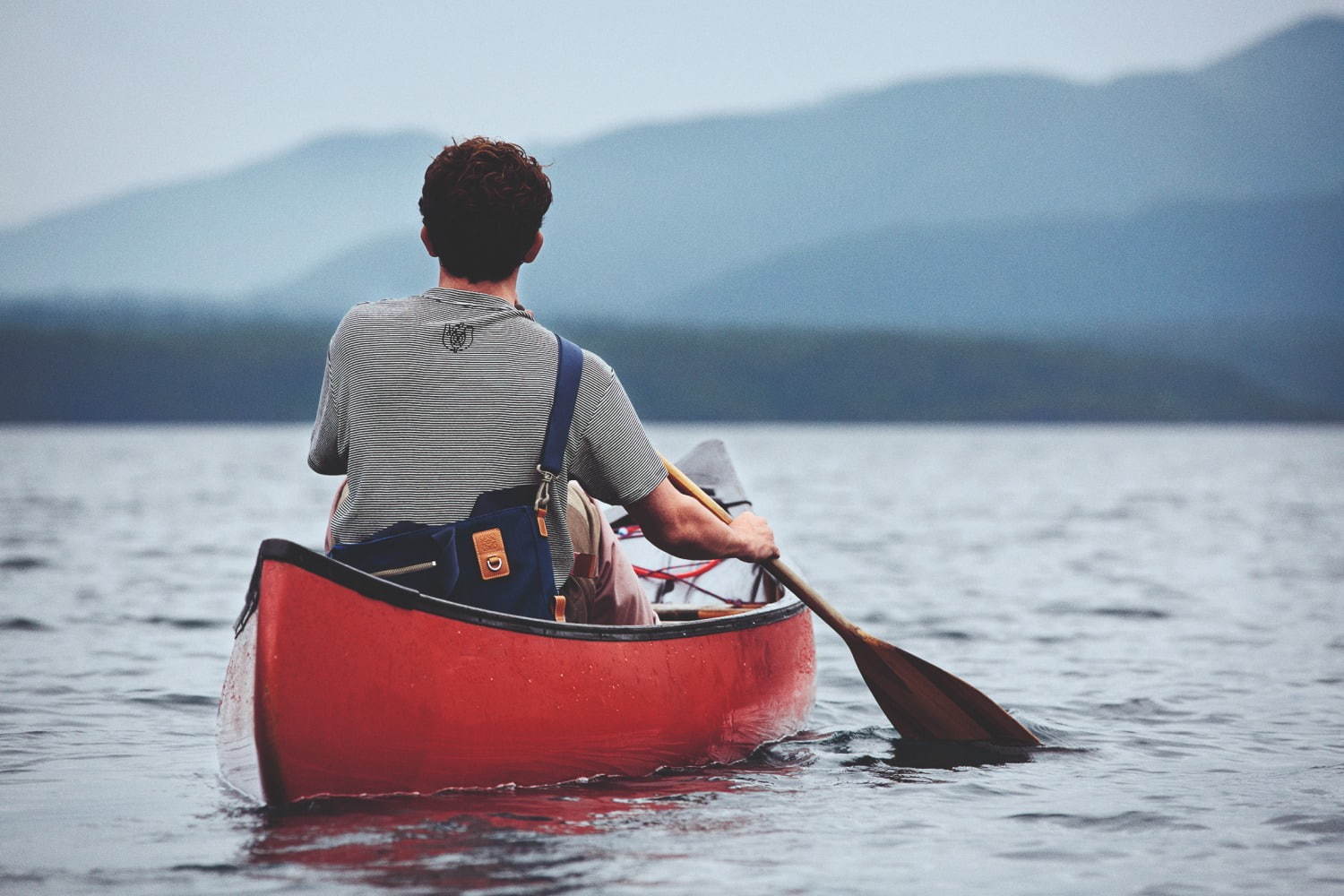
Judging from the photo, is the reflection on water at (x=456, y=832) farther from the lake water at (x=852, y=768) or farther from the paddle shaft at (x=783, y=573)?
the paddle shaft at (x=783, y=573)

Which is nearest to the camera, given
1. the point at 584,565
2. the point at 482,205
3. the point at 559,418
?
the point at 482,205

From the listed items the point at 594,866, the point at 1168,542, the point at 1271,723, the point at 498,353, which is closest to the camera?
the point at 594,866

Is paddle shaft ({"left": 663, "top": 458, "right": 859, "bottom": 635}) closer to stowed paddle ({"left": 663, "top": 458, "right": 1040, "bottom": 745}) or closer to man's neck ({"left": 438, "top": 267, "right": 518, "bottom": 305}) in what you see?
stowed paddle ({"left": 663, "top": 458, "right": 1040, "bottom": 745})

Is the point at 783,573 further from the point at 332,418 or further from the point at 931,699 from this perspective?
the point at 332,418

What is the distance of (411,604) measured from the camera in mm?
5109

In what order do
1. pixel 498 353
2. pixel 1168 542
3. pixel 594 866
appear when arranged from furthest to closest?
pixel 1168 542 → pixel 498 353 → pixel 594 866

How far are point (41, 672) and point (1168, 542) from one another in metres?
17.4

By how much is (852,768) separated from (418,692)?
2.53 metres

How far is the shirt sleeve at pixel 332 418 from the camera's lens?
5.16 metres

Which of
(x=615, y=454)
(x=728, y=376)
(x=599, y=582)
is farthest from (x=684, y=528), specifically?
(x=728, y=376)

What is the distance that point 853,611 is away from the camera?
14.1 metres

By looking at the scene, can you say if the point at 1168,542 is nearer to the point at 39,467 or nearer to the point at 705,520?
the point at 705,520

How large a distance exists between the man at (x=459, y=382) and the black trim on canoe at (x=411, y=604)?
Answer: 0.83 ft

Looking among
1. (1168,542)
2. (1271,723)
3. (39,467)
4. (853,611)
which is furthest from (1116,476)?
(1271,723)
